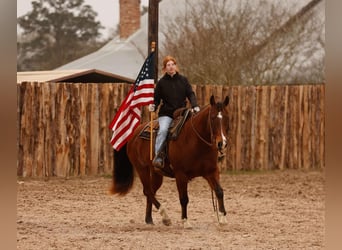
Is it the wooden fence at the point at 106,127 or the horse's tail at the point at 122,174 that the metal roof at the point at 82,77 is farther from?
the horse's tail at the point at 122,174

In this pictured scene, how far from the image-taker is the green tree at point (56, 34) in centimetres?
4600

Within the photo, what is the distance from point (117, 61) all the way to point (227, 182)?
17114 mm

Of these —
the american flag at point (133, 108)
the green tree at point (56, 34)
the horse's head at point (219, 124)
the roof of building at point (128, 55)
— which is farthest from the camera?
the green tree at point (56, 34)

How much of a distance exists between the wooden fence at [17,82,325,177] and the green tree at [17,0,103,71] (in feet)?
91.2

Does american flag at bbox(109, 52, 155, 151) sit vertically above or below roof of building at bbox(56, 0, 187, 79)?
below

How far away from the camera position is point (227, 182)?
51.9 ft

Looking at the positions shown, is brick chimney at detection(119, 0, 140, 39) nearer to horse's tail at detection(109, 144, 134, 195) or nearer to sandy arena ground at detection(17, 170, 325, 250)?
sandy arena ground at detection(17, 170, 325, 250)

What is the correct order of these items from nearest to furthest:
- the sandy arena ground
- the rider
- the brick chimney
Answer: the sandy arena ground < the rider < the brick chimney

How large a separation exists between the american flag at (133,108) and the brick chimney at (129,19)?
22306 mm

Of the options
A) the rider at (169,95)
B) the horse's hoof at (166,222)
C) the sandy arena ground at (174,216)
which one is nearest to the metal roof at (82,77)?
the sandy arena ground at (174,216)

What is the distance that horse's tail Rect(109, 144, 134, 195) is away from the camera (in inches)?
380

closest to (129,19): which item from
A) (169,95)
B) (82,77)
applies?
(82,77)

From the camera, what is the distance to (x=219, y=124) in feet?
26.3

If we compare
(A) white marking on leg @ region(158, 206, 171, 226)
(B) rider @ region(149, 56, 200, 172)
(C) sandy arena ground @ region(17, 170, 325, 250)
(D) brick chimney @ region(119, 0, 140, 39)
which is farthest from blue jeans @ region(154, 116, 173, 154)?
(D) brick chimney @ region(119, 0, 140, 39)
